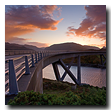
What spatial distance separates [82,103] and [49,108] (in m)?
1.34

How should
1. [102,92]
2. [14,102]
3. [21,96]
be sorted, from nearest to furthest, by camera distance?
[14,102]
[21,96]
[102,92]

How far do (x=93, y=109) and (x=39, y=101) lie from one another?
2013mm

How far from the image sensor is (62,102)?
3.81 meters

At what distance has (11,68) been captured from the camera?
3.00m

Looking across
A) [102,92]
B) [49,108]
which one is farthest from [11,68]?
[102,92]

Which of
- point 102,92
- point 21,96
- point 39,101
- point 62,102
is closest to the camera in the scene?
point 21,96
